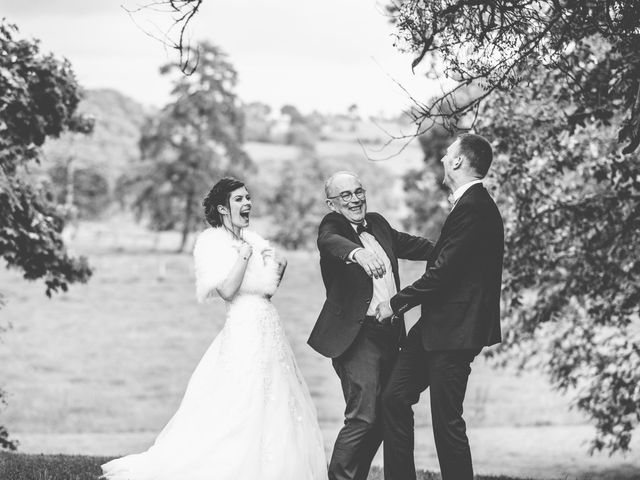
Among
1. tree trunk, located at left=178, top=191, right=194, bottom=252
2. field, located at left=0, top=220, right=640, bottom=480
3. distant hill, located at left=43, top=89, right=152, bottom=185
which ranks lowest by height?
field, located at left=0, top=220, right=640, bottom=480

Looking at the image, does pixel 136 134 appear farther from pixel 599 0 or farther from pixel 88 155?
pixel 599 0

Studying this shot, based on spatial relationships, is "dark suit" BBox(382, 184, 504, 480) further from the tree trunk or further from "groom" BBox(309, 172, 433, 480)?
the tree trunk

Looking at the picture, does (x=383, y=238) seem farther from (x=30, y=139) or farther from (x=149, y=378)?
(x=149, y=378)

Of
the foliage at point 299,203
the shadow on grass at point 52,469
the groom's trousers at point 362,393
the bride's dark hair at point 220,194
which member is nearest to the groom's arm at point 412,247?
the groom's trousers at point 362,393

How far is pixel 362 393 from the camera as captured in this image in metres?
6.37

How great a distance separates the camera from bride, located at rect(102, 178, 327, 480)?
665cm

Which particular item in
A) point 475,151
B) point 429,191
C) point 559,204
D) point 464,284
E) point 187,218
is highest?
point 429,191

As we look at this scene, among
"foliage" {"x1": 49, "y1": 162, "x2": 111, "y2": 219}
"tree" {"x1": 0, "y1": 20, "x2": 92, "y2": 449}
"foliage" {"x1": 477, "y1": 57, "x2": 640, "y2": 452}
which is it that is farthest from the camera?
"foliage" {"x1": 49, "y1": 162, "x2": 111, "y2": 219}

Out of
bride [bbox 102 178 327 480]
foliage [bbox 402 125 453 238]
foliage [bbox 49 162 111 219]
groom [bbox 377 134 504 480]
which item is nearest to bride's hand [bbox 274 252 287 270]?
bride [bbox 102 178 327 480]

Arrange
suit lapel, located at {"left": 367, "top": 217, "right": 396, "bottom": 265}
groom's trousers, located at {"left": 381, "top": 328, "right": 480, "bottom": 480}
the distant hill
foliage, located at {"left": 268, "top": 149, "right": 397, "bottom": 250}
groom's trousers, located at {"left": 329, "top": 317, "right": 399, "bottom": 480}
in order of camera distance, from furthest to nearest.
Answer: the distant hill, foliage, located at {"left": 268, "top": 149, "right": 397, "bottom": 250}, suit lapel, located at {"left": 367, "top": 217, "right": 396, "bottom": 265}, groom's trousers, located at {"left": 329, "top": 317, "right": 399, "bottom": 480}, groom's trousers, located at {"left": 381, "top": 328, "right": 480, "bottom": 480}

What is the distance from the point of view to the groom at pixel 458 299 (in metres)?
5.89

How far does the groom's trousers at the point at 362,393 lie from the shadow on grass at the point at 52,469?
84.1 inches

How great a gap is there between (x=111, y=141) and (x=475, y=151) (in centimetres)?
10144

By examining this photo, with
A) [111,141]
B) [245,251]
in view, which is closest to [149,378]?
[245,251]
